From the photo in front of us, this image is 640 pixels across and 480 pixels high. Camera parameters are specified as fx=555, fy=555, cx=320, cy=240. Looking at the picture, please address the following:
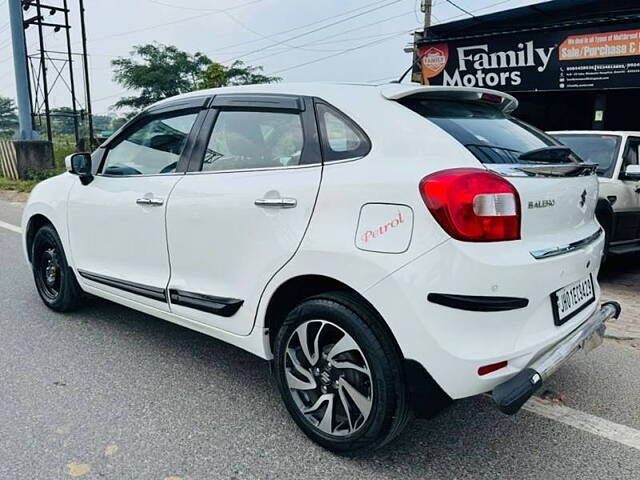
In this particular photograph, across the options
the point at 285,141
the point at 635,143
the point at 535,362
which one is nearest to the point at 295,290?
the point at 285,141

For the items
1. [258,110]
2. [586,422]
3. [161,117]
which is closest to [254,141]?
[258,110]

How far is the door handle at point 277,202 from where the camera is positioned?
2.61m

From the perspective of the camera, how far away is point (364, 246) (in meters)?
2.34

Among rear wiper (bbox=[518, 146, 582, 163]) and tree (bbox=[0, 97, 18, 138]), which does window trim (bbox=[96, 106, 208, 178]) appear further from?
tree (bbox=[0, 97, 18, 138])

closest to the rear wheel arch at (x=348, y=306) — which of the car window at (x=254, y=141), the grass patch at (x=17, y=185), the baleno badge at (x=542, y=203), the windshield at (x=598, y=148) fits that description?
the car window at (x=254, y=141)

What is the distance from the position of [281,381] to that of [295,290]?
0.46 m

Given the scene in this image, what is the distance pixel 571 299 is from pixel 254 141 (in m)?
1.77

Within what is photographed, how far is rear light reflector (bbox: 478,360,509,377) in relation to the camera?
220cm

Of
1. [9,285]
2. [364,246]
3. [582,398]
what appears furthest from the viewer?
[9,285]

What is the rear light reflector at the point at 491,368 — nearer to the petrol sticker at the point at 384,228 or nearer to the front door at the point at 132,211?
the petrol sticker at the point at 384,228

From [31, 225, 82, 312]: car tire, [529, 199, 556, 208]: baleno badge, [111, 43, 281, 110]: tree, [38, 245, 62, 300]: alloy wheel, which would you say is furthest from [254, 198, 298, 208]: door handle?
[111, 43, 281, 110]: tree

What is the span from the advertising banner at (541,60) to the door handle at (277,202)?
10.6 m

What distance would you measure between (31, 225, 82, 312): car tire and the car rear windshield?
3.07 meters

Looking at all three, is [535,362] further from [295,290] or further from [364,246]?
[295,290]
